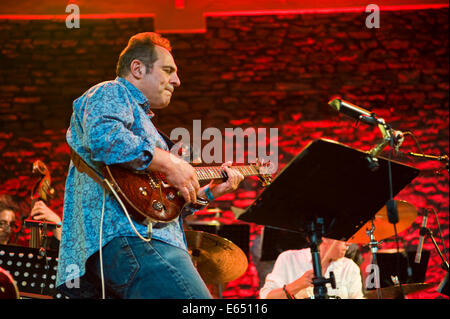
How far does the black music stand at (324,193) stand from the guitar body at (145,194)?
1.10ft

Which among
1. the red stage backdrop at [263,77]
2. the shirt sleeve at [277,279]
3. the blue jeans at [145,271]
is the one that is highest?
the red stage backdrop at [263,77]

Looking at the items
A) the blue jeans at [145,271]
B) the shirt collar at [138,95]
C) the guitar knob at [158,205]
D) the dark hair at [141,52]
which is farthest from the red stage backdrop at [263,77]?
the blue jeans at [145,271]

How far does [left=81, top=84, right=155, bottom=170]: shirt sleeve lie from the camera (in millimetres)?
2123

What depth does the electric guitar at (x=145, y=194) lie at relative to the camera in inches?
85.0

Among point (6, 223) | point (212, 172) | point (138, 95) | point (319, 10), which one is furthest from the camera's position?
point (319, 10)

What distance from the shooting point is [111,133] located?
6.95 feet

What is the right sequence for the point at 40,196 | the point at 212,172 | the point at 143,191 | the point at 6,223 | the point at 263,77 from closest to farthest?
the point at 143,191 → the point at 212,172 → the point at 40,196 → the point at 6,223 → the point at 263,77

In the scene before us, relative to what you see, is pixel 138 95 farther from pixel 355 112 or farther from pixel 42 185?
pixel 42 185

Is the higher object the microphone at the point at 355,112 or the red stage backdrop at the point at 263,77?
the red stage backdrop at the point at 263,77

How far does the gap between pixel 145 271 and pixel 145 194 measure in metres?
0.36

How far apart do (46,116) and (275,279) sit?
4295 millimetres
